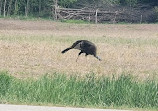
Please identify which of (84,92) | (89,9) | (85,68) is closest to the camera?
(84,92)

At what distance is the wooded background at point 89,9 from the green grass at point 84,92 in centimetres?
3964

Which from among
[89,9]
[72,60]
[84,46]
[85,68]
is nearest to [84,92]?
[85,68]

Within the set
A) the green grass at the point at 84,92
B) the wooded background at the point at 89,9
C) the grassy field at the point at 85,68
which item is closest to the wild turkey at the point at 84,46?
the grassy field at the point at 85,68

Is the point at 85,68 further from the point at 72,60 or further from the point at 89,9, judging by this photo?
the point at 89,9

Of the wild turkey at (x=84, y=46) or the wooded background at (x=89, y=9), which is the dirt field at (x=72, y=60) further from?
the wooded background at (x=89, y=9)

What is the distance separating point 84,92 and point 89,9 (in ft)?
143

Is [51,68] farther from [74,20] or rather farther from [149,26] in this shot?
[74,20]

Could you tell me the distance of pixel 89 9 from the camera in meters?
55.6

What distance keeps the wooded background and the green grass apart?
39.6 metres

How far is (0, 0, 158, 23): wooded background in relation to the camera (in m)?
53.6

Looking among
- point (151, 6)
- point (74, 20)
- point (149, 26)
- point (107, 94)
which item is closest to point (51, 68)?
point (107, 94)

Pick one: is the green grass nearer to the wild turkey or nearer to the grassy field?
the grassy field

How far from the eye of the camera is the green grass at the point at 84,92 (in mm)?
11742

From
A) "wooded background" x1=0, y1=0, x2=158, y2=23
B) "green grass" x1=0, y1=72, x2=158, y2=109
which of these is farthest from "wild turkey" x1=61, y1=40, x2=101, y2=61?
"wooded background" x1=0, y1=0, x2=158, y2=23
